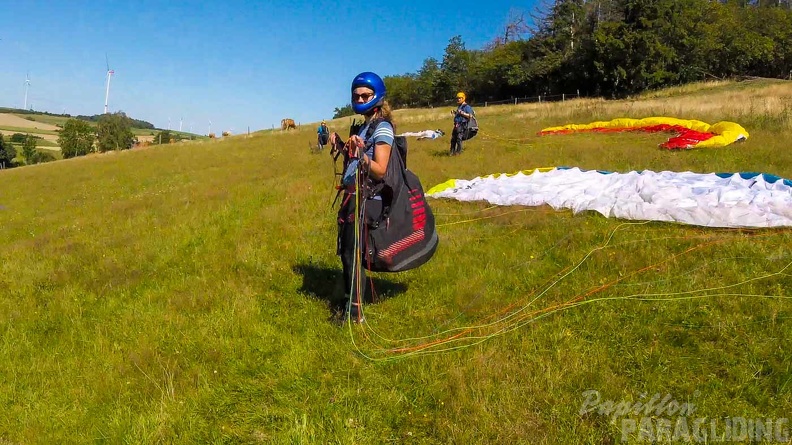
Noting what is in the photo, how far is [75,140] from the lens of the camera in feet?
331

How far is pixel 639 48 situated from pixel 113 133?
112 metres

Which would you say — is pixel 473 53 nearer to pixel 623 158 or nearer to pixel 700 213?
pixel 623 158

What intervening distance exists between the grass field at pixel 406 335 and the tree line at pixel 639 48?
166ft

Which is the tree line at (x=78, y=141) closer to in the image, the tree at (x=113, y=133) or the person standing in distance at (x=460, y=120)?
the tree at (x=113, y=133)

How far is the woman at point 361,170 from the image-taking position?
3.93 meters

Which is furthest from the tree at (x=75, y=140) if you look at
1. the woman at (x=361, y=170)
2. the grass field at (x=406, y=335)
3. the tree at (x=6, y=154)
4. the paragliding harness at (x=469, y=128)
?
the woman at (x=361, y=170)

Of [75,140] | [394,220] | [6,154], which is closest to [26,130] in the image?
[75,140]

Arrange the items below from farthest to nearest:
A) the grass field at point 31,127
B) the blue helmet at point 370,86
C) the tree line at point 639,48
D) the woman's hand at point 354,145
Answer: the grass field at point 31,127, the tree line at point 639,48, the blue helmet at point 370,86, the woman's hand at point 354,145

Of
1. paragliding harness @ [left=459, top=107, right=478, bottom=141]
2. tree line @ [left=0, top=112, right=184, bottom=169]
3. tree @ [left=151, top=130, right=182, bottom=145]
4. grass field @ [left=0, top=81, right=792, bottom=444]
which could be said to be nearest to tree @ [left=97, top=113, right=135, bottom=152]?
tree line @ [left=0, top=112, right=184, bottom=169]

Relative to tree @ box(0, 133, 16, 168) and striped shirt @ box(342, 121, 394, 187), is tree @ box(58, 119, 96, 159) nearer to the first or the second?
tree @ box(0, 133, 16, 168)

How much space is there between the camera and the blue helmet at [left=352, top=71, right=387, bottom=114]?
4.12m

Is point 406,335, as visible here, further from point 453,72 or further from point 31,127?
point 31,127

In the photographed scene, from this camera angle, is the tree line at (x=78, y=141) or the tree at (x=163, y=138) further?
the tree line at (x=78, y=141)

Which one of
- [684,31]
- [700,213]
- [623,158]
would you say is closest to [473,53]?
[684,31]
